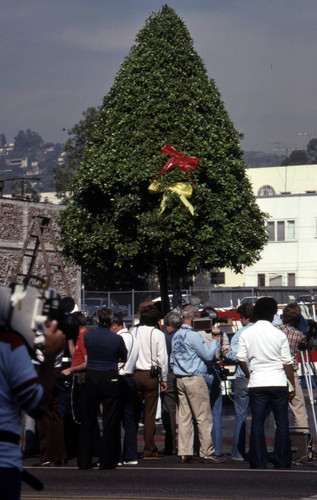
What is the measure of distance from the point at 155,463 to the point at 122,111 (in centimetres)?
1972

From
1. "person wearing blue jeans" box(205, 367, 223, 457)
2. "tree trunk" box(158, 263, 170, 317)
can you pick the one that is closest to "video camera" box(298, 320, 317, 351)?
"person wearing blue jeans" box(205, 367, 223, 457)

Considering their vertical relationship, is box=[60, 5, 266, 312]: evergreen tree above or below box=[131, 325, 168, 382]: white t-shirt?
above

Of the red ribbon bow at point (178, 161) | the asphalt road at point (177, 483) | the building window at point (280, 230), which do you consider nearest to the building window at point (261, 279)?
the building window at point (280, 230)

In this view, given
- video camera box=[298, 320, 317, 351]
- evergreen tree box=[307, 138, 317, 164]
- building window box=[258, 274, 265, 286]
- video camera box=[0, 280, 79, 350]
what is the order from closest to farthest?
video camera box=[0, 280, 79, 350], video camera box=[298, 320, 317, 351], building window box=[258, 274, 265, 286], evergreen tree box=[307, 138, 317, 164]

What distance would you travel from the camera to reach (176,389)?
13008 millimetres

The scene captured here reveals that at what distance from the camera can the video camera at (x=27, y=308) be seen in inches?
185

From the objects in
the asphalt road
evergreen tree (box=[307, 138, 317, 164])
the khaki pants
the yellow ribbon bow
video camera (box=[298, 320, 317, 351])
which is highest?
evergreen tree (box=[307, 138, 317, 164])

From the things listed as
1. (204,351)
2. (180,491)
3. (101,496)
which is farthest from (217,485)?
(204,351)

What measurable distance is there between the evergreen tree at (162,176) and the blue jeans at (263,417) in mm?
19113

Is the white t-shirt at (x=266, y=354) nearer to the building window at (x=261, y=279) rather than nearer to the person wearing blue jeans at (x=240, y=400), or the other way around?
the person wearing blue jeans at (x=240, y=400)

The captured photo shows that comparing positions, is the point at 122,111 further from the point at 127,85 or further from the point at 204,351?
the point at 204,351

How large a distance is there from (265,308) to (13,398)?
699 cm

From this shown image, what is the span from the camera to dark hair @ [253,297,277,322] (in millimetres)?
11531

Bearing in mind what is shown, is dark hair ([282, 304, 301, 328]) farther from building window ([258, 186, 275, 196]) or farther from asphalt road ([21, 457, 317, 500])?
building window ([258, 186, 275, 196])
